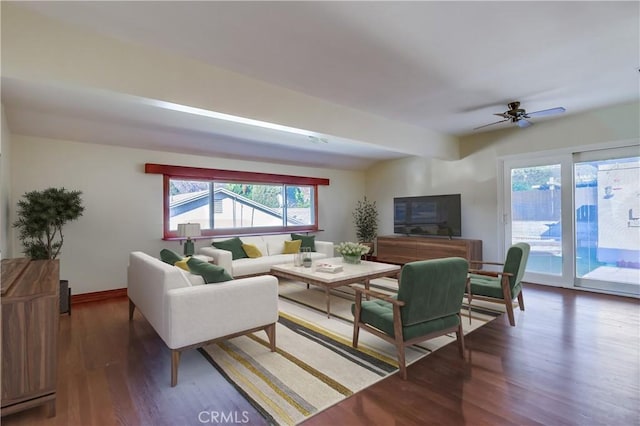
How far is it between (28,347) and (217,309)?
1.12 m

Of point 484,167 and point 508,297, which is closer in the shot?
point 508,297

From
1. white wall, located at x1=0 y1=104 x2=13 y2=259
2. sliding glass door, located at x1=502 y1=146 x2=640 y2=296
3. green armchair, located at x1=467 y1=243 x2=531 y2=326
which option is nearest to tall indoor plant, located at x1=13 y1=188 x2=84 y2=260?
white wall, located at x1=0 y1=104 x2=13 y2=259

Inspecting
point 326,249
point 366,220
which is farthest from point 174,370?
point 366,220

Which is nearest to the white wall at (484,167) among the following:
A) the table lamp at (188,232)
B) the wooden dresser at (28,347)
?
the table lamp at (188,232)

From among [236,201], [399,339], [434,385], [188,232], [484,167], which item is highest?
[484,167]

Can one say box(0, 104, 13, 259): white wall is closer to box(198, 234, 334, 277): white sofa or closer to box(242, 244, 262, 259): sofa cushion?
box(198, 234, 334, 277): white sofa

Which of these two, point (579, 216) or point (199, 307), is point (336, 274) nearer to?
point (199, 307)

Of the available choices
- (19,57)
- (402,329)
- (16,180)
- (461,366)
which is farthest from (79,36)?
(461,366)

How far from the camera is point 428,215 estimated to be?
6.51 meters

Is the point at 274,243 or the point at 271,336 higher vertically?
the point at 274,243

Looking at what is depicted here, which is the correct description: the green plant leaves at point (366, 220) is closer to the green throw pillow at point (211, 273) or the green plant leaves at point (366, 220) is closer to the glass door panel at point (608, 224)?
the glass door panel at point (608, 224)

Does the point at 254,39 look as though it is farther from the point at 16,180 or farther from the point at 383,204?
the point at 383,204

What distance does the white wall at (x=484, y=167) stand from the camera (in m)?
4.55

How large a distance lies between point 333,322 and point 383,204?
4633 millimetres
